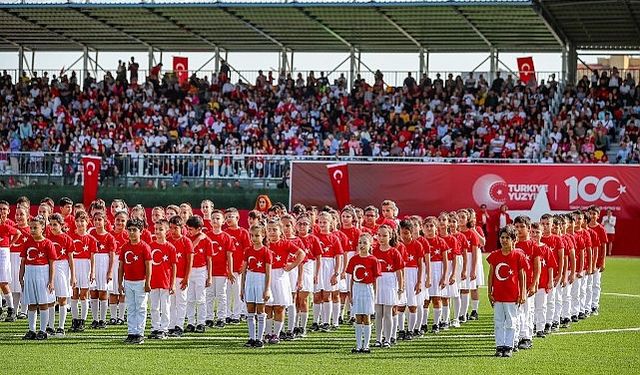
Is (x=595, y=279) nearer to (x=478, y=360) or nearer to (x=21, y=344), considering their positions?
(x=478, y=360)

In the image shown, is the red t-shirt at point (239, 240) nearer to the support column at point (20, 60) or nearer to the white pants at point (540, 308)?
the white pants at point (540, 308)

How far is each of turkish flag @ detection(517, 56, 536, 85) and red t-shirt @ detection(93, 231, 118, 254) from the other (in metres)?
27.1

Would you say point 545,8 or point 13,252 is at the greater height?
point 545,8

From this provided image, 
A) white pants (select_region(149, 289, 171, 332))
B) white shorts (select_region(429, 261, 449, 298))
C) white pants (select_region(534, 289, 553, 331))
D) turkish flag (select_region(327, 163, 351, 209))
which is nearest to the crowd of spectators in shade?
turkish flag (select_region(327, 163, 351, 209))

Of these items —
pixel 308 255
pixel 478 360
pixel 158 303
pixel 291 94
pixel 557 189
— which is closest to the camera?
pixel 478 360

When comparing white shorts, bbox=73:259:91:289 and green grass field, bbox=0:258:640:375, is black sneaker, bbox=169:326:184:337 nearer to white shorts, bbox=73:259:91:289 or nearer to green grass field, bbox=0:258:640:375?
green grass field, bbox=0:258:640:375

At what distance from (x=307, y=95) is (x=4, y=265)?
25.4m

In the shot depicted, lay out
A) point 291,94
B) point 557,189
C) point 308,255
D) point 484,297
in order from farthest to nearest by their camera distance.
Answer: point 291,94 < point 557,189 < point 484,297 < point 308,255

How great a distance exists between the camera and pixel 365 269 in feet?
56.7

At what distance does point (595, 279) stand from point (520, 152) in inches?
631

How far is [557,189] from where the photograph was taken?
3741 centimetres

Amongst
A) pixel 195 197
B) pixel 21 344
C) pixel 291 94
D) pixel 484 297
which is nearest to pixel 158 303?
pixel 21 344

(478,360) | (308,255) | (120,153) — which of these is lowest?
(478,360)

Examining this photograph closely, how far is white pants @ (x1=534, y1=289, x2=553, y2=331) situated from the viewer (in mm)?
19328
